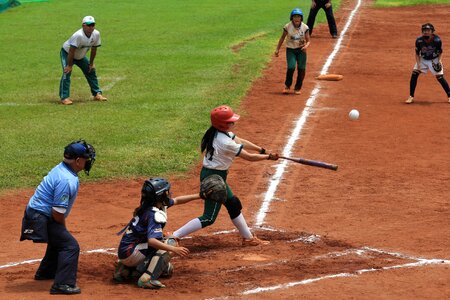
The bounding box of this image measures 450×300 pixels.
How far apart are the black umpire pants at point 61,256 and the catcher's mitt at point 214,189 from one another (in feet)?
6.02

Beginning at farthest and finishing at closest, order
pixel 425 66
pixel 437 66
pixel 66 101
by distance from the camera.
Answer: pixel 66 101, pixel 425 66, pixel 437 66

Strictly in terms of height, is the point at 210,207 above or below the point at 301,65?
above

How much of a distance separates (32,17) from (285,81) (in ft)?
67.1

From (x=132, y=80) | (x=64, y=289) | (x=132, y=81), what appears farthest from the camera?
(x=132, y=80)

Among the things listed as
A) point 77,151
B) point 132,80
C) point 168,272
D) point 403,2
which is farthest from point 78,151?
point 403,2

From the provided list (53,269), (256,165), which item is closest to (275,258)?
(53,269)

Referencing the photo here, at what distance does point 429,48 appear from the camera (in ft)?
67.3

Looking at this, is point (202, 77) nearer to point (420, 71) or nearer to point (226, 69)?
point (226, 69)

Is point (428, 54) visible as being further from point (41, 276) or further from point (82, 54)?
point (41, 276)

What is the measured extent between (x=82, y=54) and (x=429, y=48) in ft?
26.2

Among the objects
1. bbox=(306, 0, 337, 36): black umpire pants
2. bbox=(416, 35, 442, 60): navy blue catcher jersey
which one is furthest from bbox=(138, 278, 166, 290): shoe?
bbox=(306, 0, 337, 36): black umpire pants

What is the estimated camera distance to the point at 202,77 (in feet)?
80.9

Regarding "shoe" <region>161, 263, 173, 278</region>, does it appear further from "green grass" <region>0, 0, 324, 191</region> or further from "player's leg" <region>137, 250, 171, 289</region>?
"green grass" <region>0, 0, 324, 191</region>

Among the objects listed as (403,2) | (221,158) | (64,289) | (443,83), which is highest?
(221,158)
